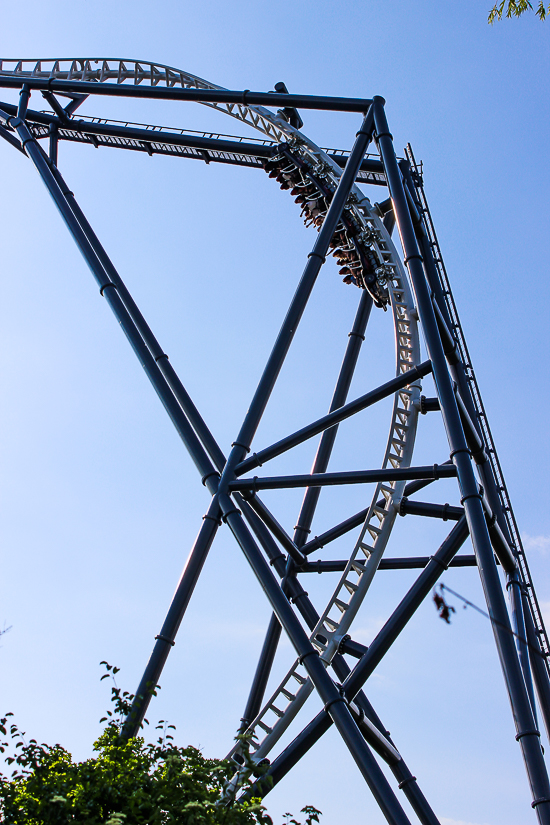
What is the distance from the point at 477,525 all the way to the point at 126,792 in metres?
2.98

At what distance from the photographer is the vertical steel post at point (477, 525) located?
210 inches

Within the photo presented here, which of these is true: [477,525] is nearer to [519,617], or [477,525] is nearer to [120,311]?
[519,617]

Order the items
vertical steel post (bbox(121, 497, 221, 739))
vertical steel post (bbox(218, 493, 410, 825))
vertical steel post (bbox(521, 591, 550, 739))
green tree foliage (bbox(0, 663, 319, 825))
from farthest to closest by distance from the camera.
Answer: vertical steel post (bbox(521, 591, 550, 739)) < vertical steel post (bbox(121, 497, 221, 739)) < vertical steel post (bbox(218, 493, 410, 825)) < green tree foliage (bbox(0, 663, 319, 825))

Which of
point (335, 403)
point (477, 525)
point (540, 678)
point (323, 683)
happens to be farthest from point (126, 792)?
point (335, 403)

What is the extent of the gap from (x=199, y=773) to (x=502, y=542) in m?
4.70

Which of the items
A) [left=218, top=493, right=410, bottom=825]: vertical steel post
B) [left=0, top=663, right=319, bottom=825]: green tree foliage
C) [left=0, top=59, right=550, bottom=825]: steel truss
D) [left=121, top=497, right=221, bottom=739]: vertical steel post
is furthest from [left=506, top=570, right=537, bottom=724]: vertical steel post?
[left=0, top=663, right=319, bottom=825]: green tree foliage

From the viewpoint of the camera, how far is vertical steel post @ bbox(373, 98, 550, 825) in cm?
533

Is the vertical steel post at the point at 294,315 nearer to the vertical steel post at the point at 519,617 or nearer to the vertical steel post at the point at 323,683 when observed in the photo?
the vertical steel post at the point at 323,683

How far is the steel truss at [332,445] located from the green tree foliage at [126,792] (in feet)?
0.77

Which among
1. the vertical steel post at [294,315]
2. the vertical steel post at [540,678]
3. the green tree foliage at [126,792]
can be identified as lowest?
the green tree foliage at [126,792]

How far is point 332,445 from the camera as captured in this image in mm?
9492

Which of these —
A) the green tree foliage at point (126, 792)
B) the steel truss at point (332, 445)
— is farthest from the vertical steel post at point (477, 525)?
the green tree foliage at point (126, 792)

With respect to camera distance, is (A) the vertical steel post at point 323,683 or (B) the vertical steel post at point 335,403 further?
(B) the vertical steel post at point 335,403

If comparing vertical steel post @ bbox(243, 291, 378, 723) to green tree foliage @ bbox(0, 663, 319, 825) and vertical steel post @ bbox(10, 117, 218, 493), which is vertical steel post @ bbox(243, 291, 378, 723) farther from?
green tree foliage @ bbox(0, 663, 319, 825)
